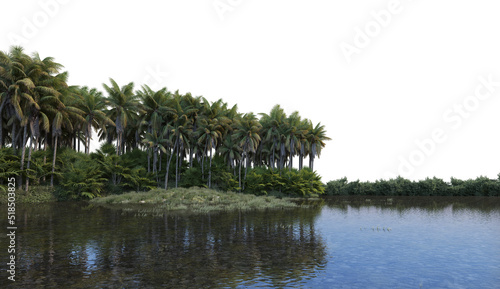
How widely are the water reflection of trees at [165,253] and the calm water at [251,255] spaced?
0.04m

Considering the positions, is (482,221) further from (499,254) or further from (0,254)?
(0,254)

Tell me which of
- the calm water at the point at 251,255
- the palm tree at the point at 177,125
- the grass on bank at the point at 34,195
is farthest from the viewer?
the palm tree at the point at 177,125

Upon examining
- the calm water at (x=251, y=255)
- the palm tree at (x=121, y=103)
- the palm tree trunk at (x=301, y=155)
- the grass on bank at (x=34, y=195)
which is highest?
the palm tree at (x=121, y=103)

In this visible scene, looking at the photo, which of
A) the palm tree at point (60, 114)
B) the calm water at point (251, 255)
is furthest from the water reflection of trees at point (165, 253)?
the palm tree at point (60, 114)

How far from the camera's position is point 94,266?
12891mm

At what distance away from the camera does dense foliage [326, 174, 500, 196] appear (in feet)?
204

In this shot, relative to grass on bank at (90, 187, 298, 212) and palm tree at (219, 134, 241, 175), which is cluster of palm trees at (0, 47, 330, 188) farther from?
grass on bank at (90, 187, 298, 212)

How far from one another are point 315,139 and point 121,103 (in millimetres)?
36375

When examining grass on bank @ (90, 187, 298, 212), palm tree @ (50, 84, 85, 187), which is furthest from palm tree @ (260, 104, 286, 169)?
palm tree @ (50, 84, 85, 187)

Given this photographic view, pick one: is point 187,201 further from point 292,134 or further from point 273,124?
point 292,134

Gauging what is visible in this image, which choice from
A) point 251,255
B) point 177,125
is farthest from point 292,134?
point 251,255

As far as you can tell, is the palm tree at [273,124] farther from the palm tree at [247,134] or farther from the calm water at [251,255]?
the calm water at [251,255]

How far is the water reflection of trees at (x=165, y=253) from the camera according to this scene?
11455mm

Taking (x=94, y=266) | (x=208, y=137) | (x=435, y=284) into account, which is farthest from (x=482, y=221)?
(x=208, y=137)
